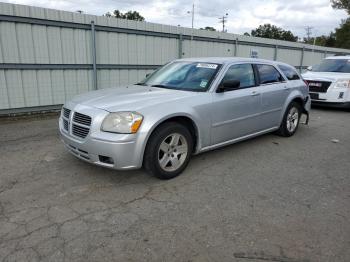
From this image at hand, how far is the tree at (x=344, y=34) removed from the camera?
1891 inches

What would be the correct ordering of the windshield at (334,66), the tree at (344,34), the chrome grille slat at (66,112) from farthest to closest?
the tree at (344,34), the windshield at (334,66), the chrome grille slat at (66,112)

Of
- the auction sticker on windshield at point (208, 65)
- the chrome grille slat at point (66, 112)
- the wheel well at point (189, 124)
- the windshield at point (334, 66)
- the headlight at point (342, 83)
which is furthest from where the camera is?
the windshield at point (334, 66)

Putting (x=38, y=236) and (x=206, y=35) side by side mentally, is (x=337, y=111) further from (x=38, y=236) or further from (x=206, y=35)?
(x=38, y=236)

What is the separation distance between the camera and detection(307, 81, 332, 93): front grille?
940cm

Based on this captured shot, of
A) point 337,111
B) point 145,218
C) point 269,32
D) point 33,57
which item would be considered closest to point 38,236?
point 145,218

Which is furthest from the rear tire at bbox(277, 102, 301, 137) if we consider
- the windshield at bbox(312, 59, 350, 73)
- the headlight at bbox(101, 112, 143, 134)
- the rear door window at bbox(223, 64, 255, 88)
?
the windshield at bbox(312, 59, 350, 73)

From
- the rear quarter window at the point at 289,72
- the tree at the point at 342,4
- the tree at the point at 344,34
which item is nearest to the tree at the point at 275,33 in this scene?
the tree at the point at 344,34

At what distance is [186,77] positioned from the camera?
4691 millimetres

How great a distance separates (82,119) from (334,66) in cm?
980

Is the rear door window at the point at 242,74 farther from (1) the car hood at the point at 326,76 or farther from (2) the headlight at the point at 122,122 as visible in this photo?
(1) the car hood at the point at 326,76

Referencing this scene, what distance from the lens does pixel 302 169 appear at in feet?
14.7

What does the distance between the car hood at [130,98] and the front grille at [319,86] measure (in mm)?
6940

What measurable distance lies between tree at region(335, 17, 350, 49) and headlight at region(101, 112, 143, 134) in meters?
55.1

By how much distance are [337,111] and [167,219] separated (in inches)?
352
